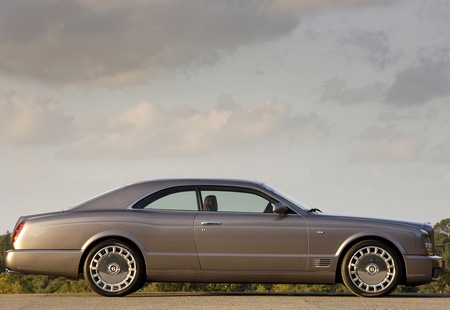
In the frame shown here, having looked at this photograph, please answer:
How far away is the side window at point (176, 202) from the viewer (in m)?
14.2

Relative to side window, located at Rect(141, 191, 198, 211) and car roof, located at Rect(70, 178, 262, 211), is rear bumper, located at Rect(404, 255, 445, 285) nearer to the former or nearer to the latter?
car roof, located at Rect(70, 178, 262, 211)

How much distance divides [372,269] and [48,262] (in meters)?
4.65

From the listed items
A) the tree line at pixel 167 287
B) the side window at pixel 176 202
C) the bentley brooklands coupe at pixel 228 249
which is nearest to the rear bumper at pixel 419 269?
the bentley brooklands coupe at pixel 228 249

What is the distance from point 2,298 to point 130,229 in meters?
2.28

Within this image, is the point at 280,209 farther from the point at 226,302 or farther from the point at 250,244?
the point at 226,302

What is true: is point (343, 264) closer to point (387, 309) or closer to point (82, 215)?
point (387, 309)

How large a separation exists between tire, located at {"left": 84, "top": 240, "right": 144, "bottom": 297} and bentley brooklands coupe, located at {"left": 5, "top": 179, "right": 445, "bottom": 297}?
0.01 meters

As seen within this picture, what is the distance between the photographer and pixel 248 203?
46.6 ft

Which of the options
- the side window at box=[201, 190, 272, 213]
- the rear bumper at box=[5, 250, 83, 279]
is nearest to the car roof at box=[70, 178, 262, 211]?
the side window at box=[201, 190, 272, 213]

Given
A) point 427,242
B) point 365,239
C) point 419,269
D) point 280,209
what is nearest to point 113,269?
point 280,209

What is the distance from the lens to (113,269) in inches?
547

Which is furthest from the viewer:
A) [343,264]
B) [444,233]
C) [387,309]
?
[444,233]

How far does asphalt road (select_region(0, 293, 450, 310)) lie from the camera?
1235 centimetres

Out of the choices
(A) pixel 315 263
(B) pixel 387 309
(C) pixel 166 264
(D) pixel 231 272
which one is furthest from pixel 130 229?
(B) pixel 387 309
